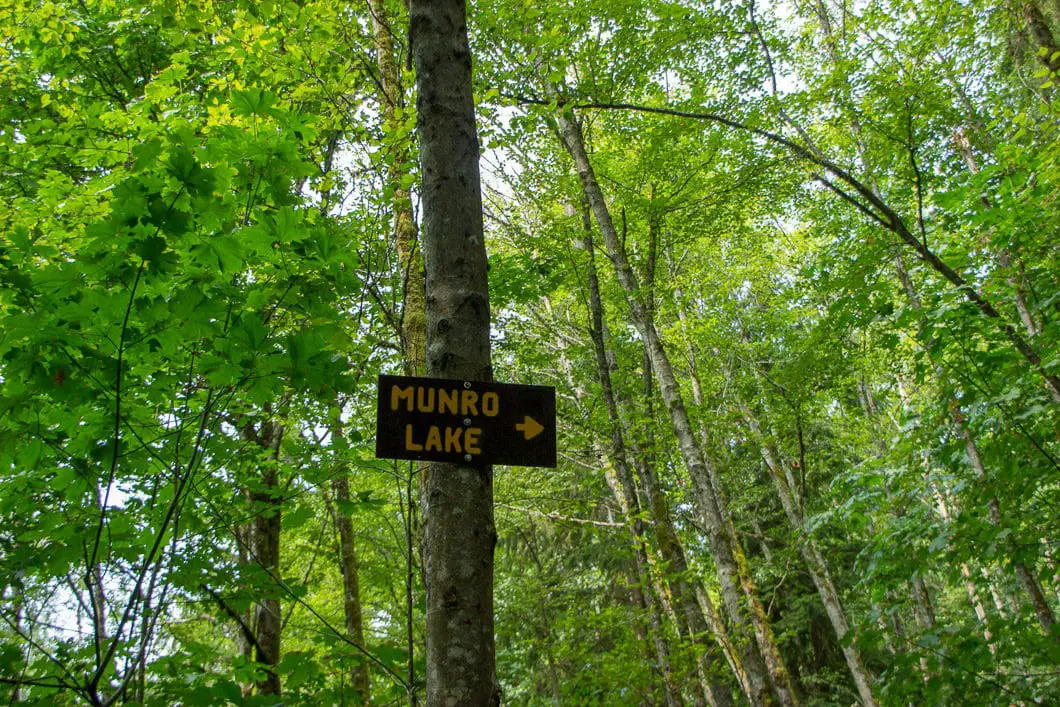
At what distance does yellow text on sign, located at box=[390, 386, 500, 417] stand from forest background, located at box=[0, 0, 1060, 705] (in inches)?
24.4

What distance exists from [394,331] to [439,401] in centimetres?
331

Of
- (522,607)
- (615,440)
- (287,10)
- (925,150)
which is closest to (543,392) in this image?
(287,10)

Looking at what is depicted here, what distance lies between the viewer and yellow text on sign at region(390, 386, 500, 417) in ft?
5.72

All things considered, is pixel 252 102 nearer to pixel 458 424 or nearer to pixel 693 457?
pixel 458 424

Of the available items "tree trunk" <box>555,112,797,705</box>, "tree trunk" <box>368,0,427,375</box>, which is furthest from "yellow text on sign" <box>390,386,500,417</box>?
"tree trunk" <box>555,112,797,705</box>

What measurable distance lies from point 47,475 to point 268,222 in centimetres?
170

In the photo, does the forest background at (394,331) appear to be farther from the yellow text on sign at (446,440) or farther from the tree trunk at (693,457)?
the yellow text on sign at (446,440)

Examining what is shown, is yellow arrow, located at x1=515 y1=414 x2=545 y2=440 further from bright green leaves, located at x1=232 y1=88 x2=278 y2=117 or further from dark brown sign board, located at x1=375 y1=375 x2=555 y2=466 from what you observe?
bright green leaves, located at x1=232 y1=88 x2=278 y2=117

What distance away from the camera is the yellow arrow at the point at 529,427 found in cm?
181

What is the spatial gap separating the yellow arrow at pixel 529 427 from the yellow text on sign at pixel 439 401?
0.30 feet

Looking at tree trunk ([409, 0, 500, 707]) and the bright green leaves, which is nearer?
tree trunk ([409, 0, 500, 707])

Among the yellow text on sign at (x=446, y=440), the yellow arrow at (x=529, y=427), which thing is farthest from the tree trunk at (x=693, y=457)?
the yellow text on sign at (x=446, y=440)

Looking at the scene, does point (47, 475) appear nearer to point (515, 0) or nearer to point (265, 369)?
point (265, 369)

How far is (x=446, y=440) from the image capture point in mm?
1728
